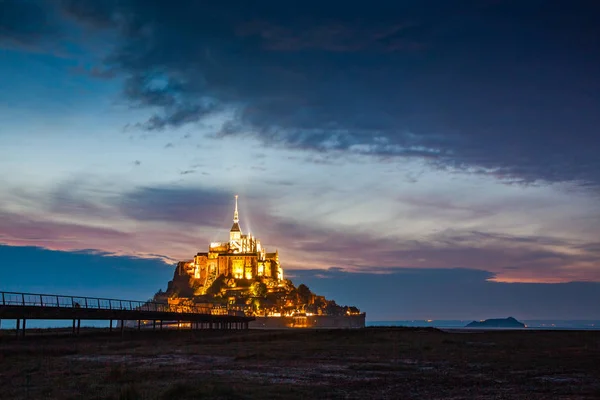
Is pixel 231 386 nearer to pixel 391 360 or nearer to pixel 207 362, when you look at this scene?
pixel 207 362

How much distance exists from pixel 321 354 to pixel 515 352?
13.2 metres

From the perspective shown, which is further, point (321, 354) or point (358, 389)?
point (321, 354)

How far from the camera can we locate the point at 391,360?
34.8m

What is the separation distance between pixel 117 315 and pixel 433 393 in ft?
180

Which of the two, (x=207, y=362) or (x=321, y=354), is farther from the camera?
(x=321, y=354)

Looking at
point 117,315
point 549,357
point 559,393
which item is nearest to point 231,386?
point 559,393

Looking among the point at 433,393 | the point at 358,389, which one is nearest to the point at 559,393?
the point at 433,393

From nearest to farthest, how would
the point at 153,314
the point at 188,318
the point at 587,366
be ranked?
the point at 587,366 → the point at 153,314 → the point at 188,318

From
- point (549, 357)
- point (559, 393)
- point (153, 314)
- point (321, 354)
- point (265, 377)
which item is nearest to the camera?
point (559, 393)

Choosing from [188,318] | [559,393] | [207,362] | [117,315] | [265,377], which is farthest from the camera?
[188,318]

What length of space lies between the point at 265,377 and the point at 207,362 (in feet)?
28.0

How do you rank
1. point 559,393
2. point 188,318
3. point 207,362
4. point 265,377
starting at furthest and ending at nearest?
point 188,318
point 207,362
point 265,377
point 559,393

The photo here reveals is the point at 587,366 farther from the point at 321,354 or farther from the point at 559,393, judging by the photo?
the point at 321,354

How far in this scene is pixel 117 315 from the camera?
69.5 meters
